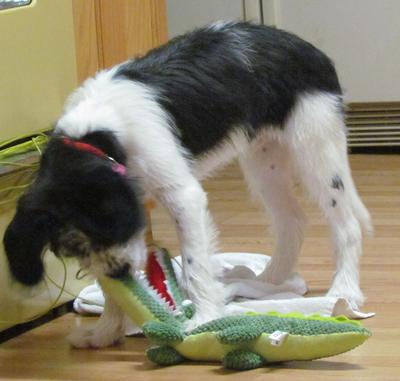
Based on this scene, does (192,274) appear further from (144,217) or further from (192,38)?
(192,38)

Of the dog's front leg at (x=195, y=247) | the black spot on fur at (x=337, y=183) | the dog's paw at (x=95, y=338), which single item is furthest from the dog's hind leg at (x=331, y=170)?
→ the dog's paw at (x=95, y=338)

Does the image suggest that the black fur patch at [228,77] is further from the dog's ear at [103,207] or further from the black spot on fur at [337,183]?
the dog's ear at [103,207]

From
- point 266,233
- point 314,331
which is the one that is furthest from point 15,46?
point 266,233

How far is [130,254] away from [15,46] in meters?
0.79

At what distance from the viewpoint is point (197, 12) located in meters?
5.68

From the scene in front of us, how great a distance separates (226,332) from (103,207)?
39cm

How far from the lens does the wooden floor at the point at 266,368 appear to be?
2.38m

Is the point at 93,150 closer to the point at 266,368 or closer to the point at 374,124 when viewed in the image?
the point at 266,368

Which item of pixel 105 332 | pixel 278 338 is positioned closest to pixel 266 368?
pixel 278 338

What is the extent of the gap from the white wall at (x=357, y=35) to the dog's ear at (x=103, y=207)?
335 centimetres

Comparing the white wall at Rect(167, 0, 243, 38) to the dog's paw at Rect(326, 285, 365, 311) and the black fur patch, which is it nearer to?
the black fur patch

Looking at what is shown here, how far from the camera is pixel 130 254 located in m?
2.41

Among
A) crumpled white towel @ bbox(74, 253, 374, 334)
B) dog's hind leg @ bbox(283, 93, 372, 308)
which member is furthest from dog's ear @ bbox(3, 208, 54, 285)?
dog's hind leg @ bbox(283, 93, 372, 308)

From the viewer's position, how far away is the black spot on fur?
9.50 ft
